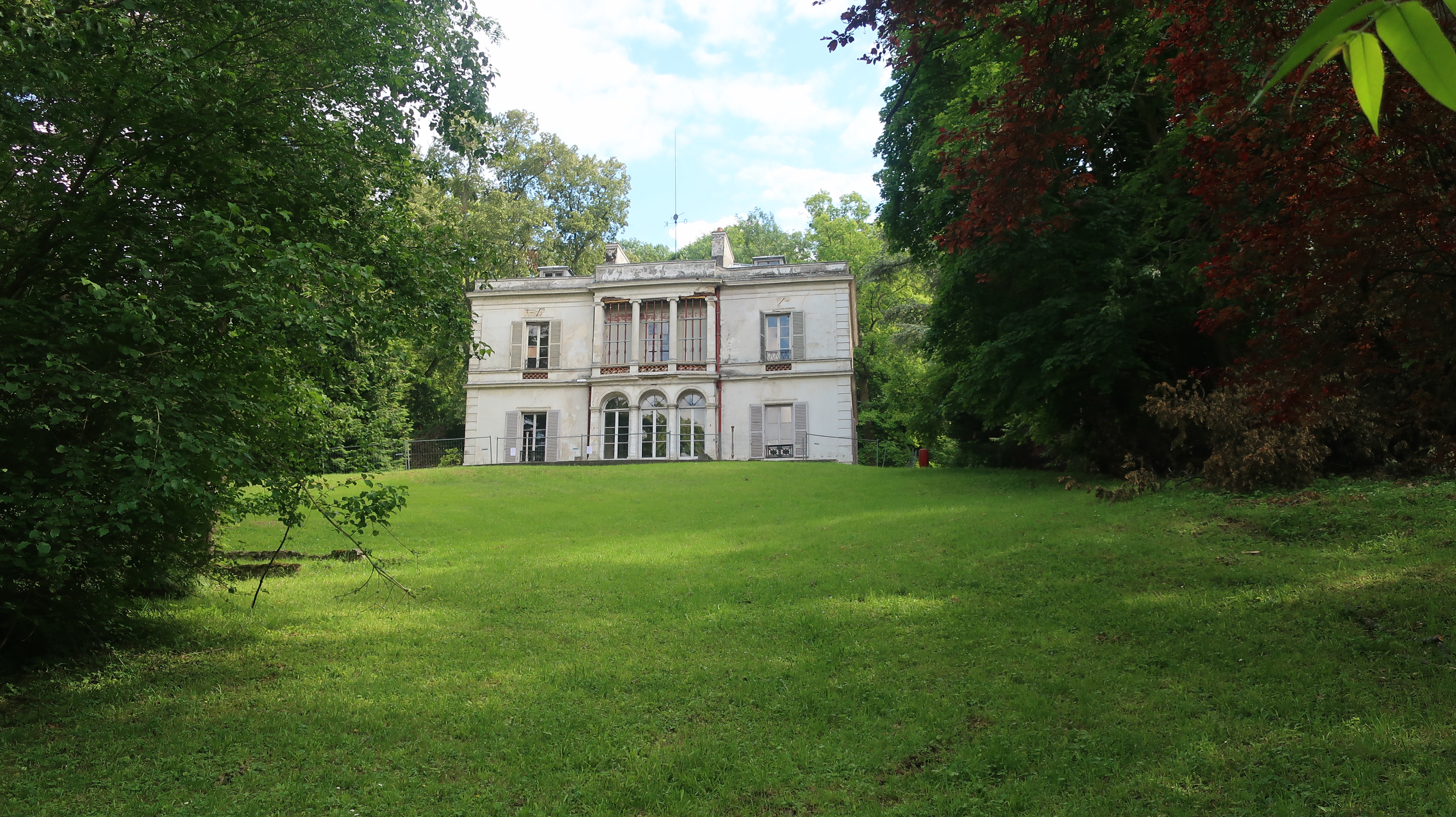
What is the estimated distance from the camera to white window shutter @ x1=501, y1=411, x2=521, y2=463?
33.2 metres

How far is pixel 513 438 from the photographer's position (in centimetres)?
Answer: 3347

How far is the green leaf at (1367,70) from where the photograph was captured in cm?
82

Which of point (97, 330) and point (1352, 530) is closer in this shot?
point (97, 330)

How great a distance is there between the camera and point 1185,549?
365 inches

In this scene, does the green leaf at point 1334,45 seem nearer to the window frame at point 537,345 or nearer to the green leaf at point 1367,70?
the green leaf at point 1367,70

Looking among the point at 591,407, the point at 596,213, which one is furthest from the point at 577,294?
the point at 596,213

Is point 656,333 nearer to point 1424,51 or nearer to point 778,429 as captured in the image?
point 778,429

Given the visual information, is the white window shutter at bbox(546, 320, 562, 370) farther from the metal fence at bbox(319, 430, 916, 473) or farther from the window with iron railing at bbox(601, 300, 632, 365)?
the metal fence at bbox(319, 430, 916, 473)

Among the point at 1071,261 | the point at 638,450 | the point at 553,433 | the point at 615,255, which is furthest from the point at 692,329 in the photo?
the point at 1071,261

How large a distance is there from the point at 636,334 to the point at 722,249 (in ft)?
18.7

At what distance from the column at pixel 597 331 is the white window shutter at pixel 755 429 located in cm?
600

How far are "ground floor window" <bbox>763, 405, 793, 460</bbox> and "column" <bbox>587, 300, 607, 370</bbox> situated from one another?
6530mm

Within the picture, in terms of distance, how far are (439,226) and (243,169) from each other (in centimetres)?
284

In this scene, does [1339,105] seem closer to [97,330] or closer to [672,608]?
[672,608]
